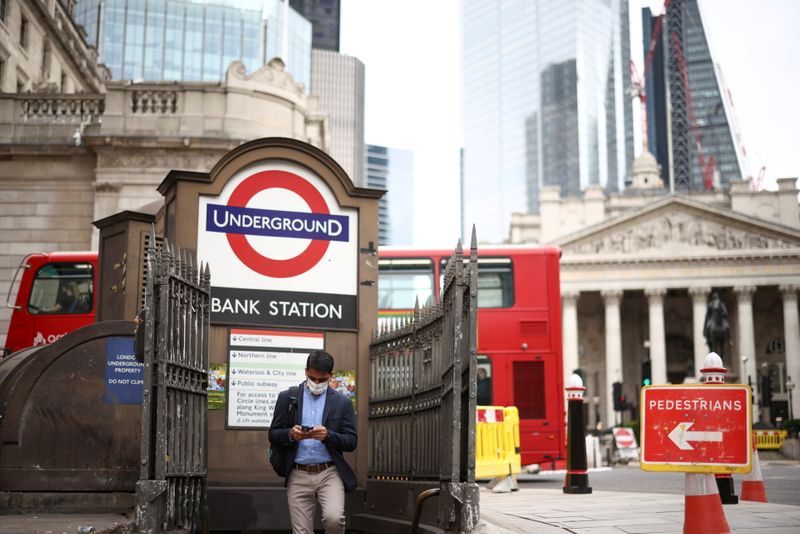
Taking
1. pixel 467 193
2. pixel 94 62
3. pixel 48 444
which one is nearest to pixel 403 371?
pixel 48 444

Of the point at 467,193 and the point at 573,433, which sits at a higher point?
the point at 467,193

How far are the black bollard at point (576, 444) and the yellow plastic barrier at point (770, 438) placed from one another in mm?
25616

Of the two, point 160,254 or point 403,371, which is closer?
point 160,254

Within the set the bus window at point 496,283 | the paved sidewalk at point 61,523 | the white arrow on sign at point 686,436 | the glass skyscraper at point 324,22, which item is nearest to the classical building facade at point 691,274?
the bus window at point 496,283

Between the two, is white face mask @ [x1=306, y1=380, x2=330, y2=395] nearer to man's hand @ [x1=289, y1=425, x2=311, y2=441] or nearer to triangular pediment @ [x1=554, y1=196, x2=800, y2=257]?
man's hand @ [x1=289, y1=425, x2=311, y2=441]

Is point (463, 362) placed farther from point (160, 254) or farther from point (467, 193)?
point (467, 193)

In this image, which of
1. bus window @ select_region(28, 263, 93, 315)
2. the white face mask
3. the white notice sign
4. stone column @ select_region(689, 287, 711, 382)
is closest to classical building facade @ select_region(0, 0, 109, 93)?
bus window @ select_region(28, 263, 93, 315)

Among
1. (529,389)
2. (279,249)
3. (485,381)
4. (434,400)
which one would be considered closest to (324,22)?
(485,381)

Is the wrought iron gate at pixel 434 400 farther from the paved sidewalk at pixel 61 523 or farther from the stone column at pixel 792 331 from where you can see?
the stone column at pixel 792 331

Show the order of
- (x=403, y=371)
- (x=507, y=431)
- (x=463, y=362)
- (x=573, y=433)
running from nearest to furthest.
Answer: (x=463, y=362) < (x=403, y=371) < (x=573, y=433) < (x=507, y=431)

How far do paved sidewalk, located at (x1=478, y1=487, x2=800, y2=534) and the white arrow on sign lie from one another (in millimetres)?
1097

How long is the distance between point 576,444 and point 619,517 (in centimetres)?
525

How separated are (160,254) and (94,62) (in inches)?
1704

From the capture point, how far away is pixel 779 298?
2869 inches
